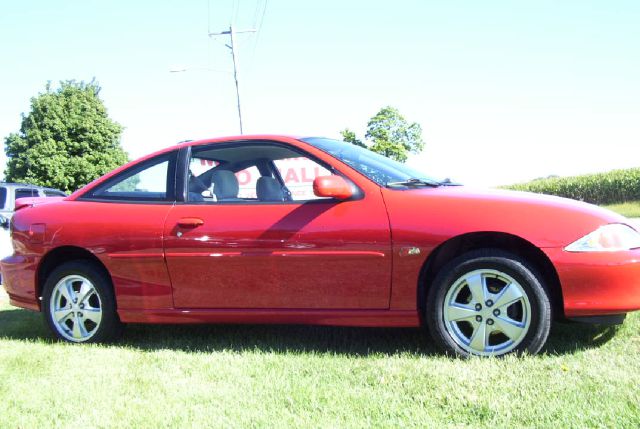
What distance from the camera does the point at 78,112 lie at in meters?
37.7

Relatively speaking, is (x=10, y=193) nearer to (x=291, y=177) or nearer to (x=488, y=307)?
(x=291, y=177)

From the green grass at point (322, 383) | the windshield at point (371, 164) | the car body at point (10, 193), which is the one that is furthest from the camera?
the car body at point (10, 193)

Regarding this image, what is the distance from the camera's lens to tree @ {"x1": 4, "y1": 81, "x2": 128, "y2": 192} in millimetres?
34906

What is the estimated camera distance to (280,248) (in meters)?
3.75

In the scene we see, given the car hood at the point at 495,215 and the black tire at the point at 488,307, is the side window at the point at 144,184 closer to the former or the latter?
the car hood at the point at 495,215

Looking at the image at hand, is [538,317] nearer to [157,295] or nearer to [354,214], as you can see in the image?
[354,214]

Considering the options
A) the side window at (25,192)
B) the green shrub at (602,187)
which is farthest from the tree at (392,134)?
the side window at (25,192)

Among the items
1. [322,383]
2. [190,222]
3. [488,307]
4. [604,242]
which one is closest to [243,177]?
[190,222]

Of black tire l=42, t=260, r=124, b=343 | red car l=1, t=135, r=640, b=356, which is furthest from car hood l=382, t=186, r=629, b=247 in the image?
black tire l=42, t=260, r=124, b=343

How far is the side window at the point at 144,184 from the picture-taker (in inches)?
169

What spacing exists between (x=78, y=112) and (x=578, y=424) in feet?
130

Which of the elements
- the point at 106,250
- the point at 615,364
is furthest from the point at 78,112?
the point at 615,364

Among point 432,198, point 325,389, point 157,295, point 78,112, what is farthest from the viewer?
point 78,112

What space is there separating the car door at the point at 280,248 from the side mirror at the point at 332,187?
0.27 ft
